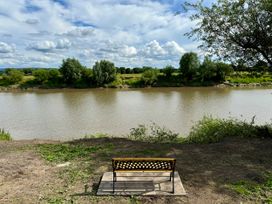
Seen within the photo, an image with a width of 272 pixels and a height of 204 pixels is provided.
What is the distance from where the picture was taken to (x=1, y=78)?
219ft

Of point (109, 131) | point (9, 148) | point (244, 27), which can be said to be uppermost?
point (244, 27)

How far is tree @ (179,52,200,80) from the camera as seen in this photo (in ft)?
193

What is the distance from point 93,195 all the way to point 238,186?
301 cm

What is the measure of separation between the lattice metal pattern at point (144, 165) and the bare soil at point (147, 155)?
581 millimetres

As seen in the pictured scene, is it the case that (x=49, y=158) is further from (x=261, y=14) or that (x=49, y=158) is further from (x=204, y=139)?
(x=261, y=14)

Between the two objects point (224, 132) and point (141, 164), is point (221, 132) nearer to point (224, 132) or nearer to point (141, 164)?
point (224, 132)

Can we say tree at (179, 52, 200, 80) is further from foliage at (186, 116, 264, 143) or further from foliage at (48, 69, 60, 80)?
→ foliage at (186, 116, 264, 143)

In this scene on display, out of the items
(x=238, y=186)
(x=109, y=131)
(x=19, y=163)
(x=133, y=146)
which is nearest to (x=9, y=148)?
(x=19, y=163)

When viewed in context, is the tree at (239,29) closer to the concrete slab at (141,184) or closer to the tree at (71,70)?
the concrete slab at (141,184)

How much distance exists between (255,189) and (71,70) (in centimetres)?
5914

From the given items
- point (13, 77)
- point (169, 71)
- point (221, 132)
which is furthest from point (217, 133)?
point (13, 77)

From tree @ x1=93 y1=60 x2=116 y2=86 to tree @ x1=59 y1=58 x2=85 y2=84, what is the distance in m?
4.05

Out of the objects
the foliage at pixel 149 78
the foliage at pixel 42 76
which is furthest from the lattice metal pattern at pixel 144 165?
the foliage at pixel 42 76

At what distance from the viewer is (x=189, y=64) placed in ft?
194
